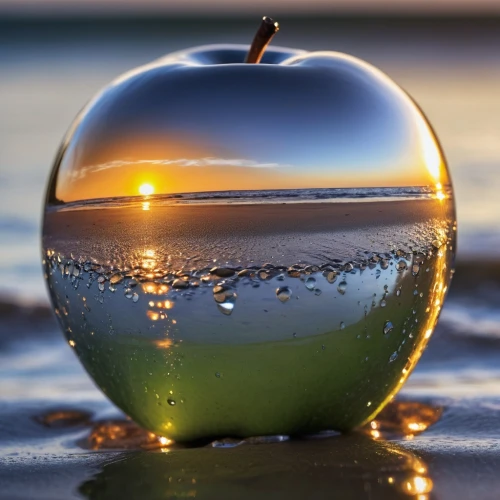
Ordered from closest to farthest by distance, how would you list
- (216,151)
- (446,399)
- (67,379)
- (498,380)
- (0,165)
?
(216,151) → (446,399) → (498,380) → (67,379) → (0,165)

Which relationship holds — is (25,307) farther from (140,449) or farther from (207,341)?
(207,341)

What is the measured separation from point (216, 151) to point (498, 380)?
1.16 meters

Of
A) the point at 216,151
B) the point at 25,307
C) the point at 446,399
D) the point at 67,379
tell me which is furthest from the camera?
the point at 25,307

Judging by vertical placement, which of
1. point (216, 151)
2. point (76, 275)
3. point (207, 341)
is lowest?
point (207, 341)

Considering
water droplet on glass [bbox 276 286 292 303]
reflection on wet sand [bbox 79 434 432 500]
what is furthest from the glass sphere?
reflection on wet sand [bbox 79 434 432 500]

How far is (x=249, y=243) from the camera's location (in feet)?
5.92

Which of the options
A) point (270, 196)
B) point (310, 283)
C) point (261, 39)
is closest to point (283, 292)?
point (310, 283)

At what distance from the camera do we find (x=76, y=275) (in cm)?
193

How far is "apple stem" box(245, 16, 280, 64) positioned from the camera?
2.11m

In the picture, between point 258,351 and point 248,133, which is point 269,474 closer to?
point 258,351

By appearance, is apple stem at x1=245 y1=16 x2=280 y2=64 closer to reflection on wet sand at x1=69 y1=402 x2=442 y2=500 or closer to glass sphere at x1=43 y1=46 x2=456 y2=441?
glass sphere at x1=43 y1=46 x2=456 y2=441

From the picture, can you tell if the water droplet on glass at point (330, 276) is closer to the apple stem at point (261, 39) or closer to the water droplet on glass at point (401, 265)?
the water droplet on glass at point (401, 265)

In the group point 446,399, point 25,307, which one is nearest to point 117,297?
point 446,399

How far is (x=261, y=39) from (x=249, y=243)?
53cm
